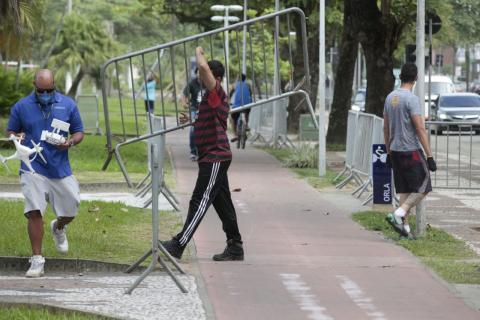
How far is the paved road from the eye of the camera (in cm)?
902

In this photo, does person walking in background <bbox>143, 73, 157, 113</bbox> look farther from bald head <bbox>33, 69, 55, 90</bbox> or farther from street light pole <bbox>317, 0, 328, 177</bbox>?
bald head <bbox>33, 69, 55, 90</bbox>

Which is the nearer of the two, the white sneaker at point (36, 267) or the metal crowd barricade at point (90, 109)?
the white sneaker at point (36, 267)

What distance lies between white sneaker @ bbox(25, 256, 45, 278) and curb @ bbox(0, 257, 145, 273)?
0.32m

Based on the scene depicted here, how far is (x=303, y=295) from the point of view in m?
9.59

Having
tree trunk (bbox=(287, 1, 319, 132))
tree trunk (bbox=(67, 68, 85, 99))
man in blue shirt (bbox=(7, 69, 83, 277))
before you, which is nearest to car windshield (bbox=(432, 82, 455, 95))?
tree trunk (bbox=(287, 1, 319, 132))

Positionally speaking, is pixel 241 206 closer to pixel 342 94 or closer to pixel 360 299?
pixel 360 299

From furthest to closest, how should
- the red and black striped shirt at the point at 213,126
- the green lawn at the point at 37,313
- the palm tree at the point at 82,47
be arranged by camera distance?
the palm tree at the point at 82,47
the red and black striped shirt at the point at 213,126
the green lawn at the point at 37,313

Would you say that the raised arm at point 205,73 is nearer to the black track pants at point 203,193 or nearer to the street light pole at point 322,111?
the black track pants at point 203,193

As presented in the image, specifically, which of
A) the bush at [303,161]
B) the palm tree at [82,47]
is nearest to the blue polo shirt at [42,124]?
the bush at [303,161]

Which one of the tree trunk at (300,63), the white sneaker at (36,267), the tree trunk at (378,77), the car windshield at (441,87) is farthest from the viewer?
the car windshield at (441,87)

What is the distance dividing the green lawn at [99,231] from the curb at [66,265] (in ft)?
0.78

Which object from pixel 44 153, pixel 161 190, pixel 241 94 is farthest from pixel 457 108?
pixel 44 153

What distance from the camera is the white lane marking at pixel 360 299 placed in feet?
28.9

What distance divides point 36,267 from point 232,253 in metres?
1.87
